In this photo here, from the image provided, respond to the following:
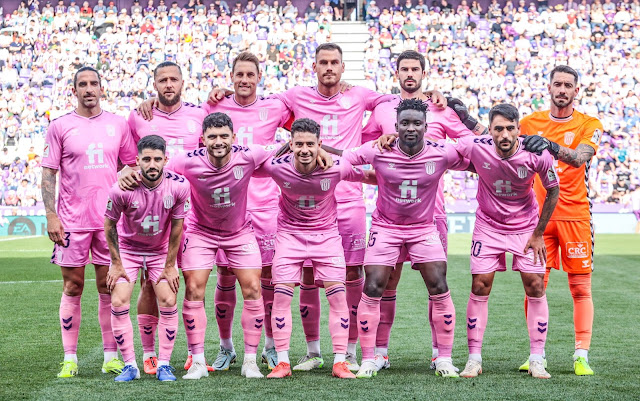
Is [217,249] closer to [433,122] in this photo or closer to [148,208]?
[148,208]

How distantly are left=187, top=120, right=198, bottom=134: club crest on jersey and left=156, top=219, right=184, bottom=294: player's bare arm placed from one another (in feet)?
3.18

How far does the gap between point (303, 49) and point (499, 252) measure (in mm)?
22777

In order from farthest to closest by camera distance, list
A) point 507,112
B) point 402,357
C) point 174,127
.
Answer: point 402,357, point 174,127, point 507,112

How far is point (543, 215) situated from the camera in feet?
20.2

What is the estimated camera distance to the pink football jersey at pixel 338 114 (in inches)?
276

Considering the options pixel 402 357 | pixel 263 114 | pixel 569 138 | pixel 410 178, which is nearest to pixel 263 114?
pixel 263 114

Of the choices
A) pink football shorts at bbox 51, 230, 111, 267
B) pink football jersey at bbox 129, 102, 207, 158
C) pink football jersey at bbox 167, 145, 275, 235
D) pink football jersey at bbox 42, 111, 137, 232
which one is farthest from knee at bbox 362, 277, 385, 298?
pink football jersey at bbox 42, 111, 137, 232

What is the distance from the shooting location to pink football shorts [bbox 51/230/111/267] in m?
6.39

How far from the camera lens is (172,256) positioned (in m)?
6.15

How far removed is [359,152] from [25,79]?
77.5 ft

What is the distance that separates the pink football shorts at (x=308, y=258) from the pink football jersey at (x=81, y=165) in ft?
4.56

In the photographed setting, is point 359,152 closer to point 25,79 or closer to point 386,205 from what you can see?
point 386,205

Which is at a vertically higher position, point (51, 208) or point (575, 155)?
point (575, 155)

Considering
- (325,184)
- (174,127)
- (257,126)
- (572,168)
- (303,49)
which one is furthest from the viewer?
(303,49)
